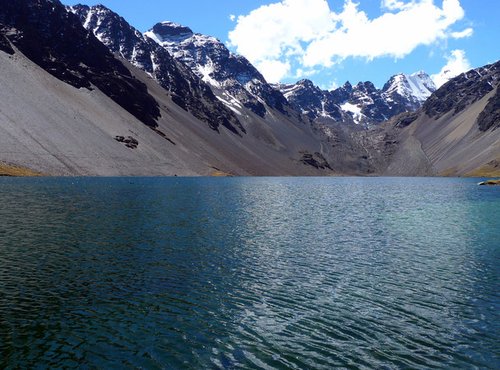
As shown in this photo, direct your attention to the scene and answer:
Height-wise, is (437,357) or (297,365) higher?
(437,357)

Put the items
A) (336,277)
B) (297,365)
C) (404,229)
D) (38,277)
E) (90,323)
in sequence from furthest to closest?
(404,229) → (336,277) → (38,277) → (90,323) → (297,365)

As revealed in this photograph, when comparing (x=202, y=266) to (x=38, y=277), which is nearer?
(x=38, y=277)

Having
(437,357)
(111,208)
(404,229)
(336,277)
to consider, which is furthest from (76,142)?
(437,357)

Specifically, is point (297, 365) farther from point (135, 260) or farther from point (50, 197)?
point (50, 197)

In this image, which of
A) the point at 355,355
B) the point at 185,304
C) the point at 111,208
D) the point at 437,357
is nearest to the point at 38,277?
the point at 185,304

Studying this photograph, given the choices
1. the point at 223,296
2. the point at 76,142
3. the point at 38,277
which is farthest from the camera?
the point at 76,142

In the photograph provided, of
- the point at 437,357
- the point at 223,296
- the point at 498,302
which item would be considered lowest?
Result: the point at 223,296

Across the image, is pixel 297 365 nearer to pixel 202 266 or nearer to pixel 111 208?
pixel 202 266
